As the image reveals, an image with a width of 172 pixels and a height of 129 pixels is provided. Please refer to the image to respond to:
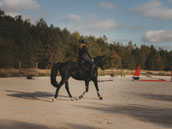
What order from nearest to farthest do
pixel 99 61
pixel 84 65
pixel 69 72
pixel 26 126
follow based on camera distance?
pixel 26 126 < pixel 69 72 < pixel 84 65 < pixel 99 61

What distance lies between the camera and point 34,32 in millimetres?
59906

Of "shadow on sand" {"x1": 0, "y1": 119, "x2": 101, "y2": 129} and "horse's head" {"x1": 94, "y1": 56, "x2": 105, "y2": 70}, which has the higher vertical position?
"horse's head" {"x1": 94, "y1": 56, "x2": 105, "y2": 70}

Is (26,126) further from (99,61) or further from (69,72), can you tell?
(99,61)

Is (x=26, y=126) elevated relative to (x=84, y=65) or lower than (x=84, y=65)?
lower

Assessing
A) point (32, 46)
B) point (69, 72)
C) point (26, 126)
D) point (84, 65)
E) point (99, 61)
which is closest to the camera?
point (26, 126)

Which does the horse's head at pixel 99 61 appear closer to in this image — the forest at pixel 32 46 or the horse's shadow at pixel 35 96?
the horse's shadow at pixel 35 96

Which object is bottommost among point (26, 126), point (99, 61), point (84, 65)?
point (26, 126)

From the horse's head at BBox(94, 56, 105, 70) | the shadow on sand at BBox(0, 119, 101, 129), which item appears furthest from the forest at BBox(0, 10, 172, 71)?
the shadow on sand at BBox(0, 119, 101, 129)

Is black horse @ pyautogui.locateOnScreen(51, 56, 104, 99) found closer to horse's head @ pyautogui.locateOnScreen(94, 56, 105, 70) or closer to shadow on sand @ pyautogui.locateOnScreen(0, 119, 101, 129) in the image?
horse's head @ pyautogui.locateOnScreen(94, 56, 105, 70)

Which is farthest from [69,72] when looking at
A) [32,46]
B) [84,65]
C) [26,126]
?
[32,46]

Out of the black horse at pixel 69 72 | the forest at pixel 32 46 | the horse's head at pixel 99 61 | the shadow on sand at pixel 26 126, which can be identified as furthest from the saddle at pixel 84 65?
the forest at pixel 32 46

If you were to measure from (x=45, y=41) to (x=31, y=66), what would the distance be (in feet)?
48.3

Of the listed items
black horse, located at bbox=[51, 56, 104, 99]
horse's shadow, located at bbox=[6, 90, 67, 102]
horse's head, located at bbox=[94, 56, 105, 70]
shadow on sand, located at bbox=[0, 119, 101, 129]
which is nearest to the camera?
shadow on sand, located at bbox=[0, 119, 101, 129]

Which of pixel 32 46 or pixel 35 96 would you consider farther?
pixel 32 46
